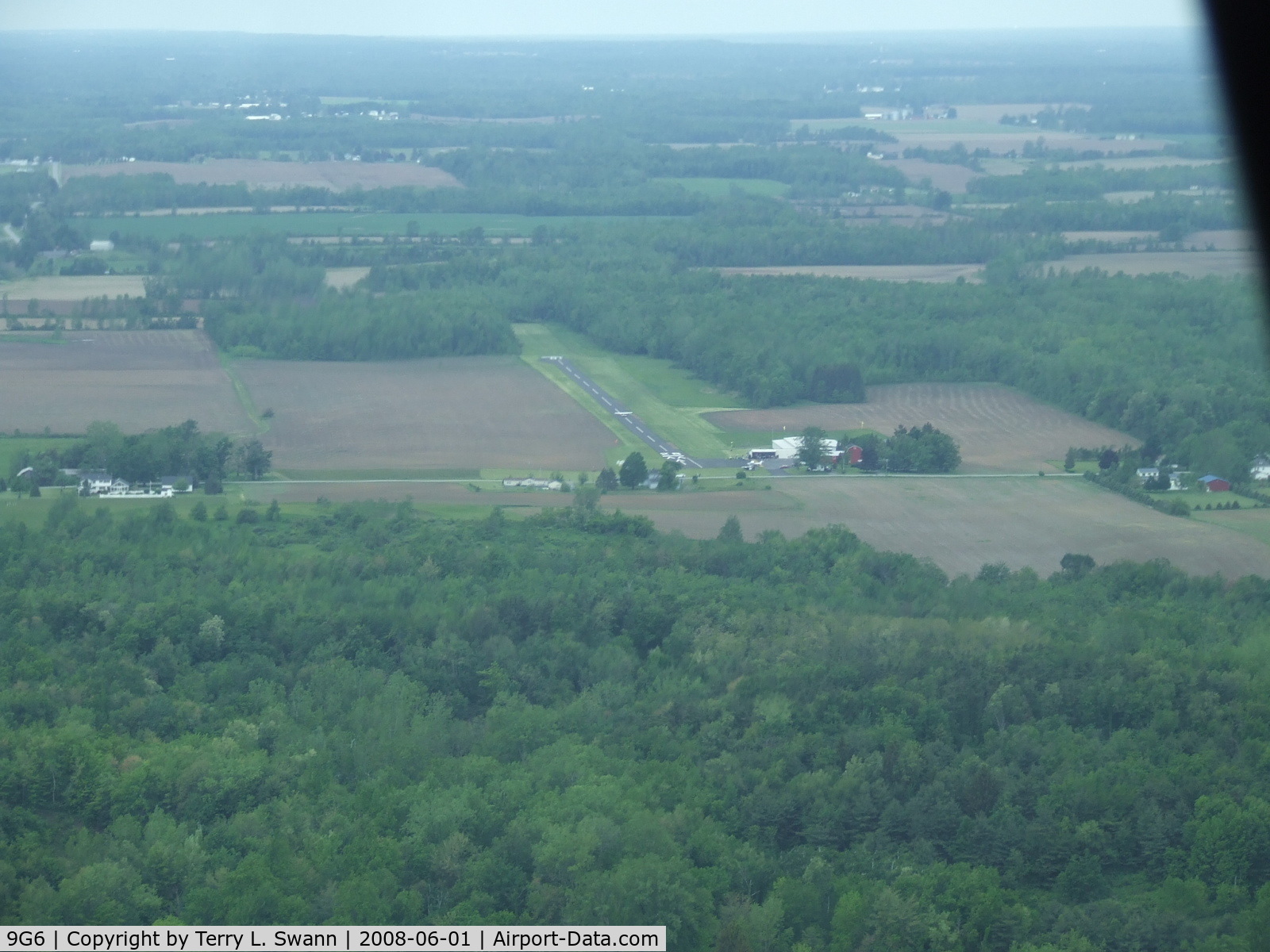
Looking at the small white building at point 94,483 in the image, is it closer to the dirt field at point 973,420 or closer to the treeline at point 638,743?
the treeline at point 638,743

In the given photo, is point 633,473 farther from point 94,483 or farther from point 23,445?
point 23,445

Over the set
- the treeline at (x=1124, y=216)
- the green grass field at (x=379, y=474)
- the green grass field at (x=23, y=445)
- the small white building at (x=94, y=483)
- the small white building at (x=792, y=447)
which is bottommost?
the small white building at (x=94, y=483)

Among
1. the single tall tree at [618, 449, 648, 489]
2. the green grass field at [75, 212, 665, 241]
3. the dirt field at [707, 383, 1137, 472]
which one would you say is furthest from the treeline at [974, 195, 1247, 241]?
the single tall tree at [618, 449, 648, 489]

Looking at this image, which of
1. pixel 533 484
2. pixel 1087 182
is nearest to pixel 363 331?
pixel 533 484

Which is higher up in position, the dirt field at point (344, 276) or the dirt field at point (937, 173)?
the dirt field at point (937, 173)

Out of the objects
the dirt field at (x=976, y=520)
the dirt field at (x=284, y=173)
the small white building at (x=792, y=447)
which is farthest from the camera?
the dirt field at (x=284, y=173)
